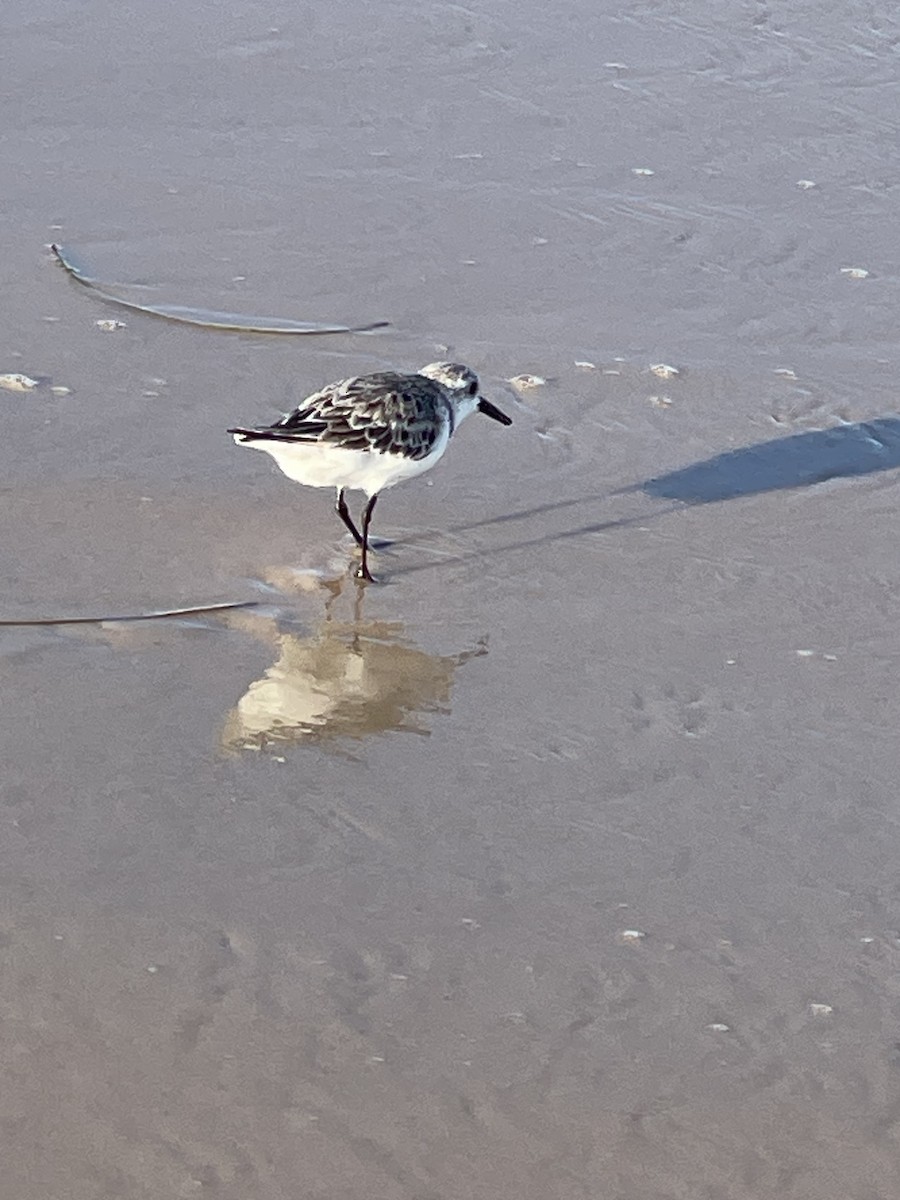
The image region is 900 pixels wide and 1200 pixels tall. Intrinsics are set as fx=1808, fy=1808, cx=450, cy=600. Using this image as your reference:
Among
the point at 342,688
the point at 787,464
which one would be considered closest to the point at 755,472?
the point at 787,464

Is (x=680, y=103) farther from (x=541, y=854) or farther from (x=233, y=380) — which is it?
(x=541, y=854)

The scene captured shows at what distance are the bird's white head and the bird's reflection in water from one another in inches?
36.7

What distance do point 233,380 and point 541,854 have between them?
2793mm

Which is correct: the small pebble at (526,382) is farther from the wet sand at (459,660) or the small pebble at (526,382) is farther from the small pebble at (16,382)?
the small pebble at (16,382)

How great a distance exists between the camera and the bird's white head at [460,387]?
18.4ft

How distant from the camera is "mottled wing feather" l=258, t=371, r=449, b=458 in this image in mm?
5191

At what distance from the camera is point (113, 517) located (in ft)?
17.4

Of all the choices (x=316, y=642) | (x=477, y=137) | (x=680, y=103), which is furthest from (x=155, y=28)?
(x=316, y=642)

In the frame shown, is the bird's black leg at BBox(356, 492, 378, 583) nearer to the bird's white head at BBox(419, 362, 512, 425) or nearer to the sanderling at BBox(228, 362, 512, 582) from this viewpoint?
the sanderling at BBox(228, 362, 512, 582)

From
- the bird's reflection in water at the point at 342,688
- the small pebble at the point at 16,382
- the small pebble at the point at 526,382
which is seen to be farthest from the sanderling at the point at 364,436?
the small pebble at the point at 16,382

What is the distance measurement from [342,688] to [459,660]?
335 mm

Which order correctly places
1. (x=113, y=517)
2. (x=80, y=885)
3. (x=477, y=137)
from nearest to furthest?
(x=80, y=885)
(x=113, y=517)
(x=477, y=137)

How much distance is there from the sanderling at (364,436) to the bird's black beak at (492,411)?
0.56 feet

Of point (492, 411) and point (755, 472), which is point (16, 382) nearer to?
point (492, 411)
